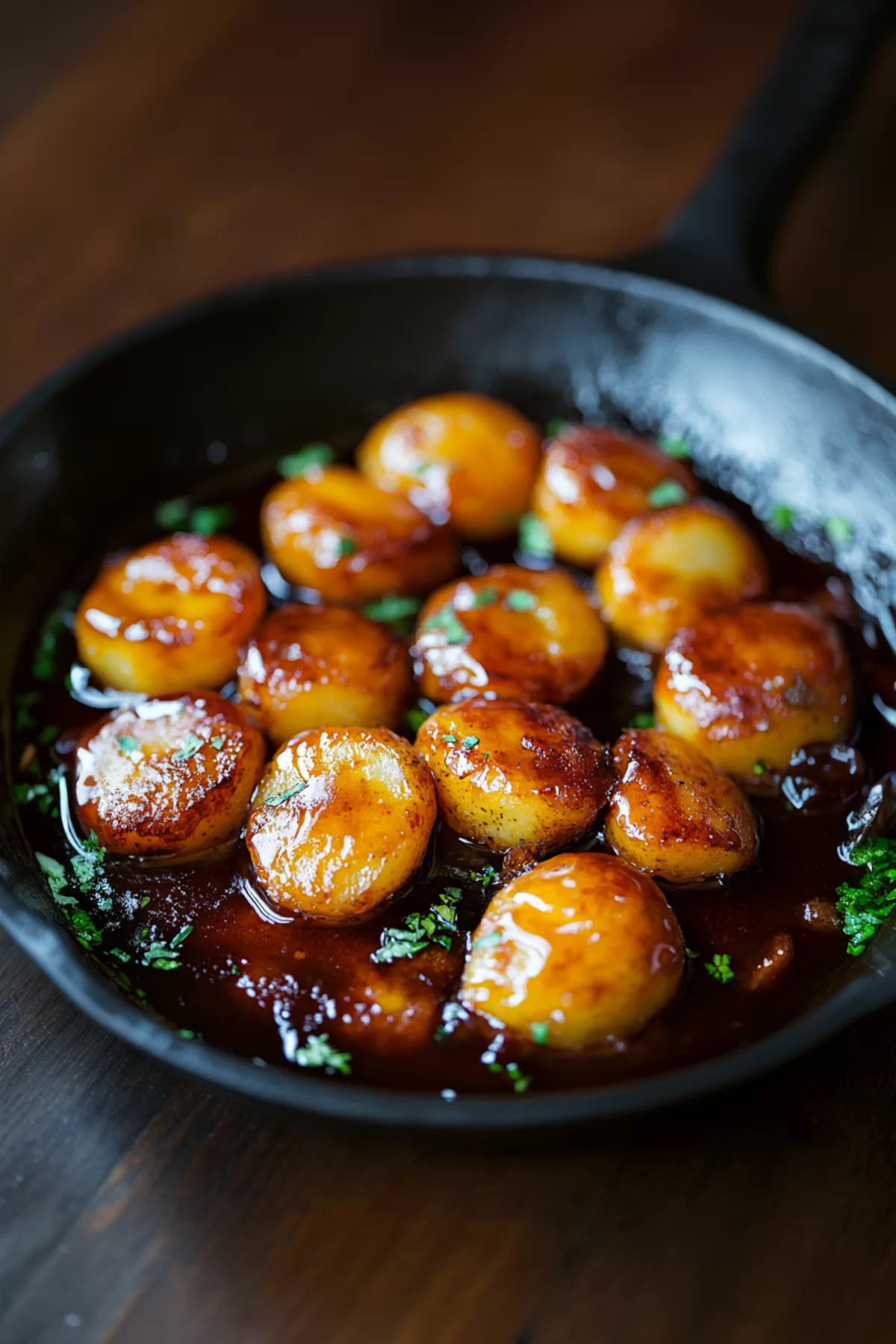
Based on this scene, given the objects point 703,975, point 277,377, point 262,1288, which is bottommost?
point 262,1288

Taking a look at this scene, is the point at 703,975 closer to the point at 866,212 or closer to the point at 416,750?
the point at 416,750

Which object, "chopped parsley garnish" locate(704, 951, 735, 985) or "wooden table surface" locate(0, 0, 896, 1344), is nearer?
"wooden table surface" locate(0, 0, 896, 1344)

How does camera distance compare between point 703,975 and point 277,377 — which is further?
point 277,377

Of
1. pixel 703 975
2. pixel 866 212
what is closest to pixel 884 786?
pixel 703 975

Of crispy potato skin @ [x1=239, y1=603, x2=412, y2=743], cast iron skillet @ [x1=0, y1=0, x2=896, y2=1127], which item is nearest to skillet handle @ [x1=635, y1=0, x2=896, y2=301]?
cast iron skillet @ [x1=0, y1=0, x2=896, y2=1127]

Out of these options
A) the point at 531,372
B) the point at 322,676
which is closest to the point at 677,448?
the point at 531,372

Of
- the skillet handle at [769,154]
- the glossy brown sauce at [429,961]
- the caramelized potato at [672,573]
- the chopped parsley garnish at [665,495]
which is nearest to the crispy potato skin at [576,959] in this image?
the glossy brown sauce at [429,961]

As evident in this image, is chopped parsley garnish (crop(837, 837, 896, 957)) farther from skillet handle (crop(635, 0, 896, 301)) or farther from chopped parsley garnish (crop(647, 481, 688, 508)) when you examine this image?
skillet handle (crop(635, 0, 896, 301))
